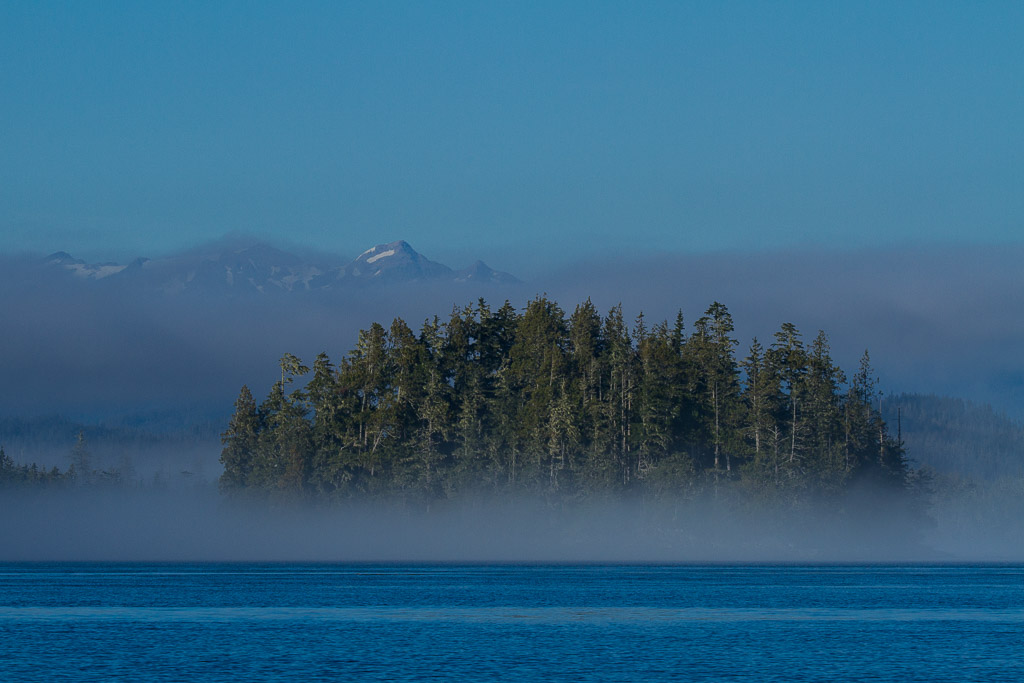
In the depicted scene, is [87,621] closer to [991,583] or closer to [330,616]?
[330,616]

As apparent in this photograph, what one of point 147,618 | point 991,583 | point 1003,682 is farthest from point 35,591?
point 991,583

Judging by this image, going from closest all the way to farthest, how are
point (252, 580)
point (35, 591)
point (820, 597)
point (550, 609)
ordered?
point (550, 609) < point (820, 597) < point (35, 591) < point (252, 580)

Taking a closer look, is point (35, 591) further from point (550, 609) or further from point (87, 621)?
point (550, 609)

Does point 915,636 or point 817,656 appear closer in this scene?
point 817,656

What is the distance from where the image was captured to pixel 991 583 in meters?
153

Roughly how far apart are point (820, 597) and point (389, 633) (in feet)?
158

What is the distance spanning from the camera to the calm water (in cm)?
6594

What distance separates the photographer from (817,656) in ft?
235

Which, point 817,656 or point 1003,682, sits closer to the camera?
point 1003,682

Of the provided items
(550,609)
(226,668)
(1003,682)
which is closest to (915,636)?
(1003,682)

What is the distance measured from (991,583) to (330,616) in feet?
295

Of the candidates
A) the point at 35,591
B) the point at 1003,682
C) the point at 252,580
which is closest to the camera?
the point at 1003,682

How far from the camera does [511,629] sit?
86.6 metres

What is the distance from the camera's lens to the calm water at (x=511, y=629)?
65938 millimetres
